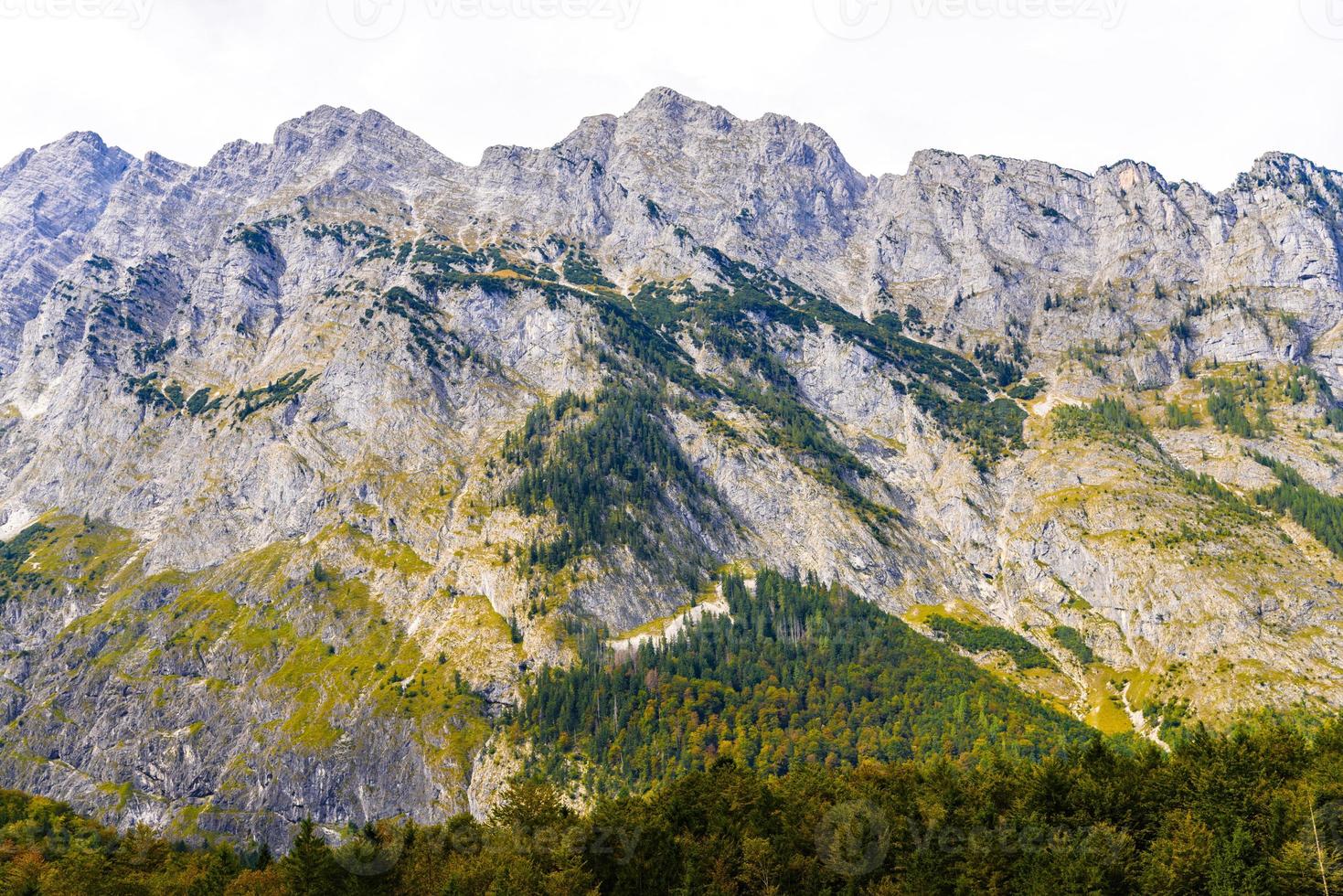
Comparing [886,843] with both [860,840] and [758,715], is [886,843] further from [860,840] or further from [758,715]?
[758,715]

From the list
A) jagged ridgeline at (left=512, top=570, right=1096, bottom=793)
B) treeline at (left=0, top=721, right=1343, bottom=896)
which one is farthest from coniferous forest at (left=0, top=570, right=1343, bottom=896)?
jagged ridgeline at (left=512, top=570, right=1096, bottom=793)

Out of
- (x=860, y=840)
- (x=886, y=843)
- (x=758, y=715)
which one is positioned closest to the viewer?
(x=886, y=843)

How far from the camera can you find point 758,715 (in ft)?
582

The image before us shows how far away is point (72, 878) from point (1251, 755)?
339ft

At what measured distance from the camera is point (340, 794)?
7028 inches

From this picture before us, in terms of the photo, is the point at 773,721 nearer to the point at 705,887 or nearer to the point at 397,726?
the point at 397,726

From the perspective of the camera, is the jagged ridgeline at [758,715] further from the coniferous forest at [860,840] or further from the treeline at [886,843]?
the treeline at [886,843]

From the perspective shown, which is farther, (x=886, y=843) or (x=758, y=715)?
(x=758, y=715)

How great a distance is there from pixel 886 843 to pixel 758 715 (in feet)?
371

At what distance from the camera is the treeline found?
60438 mm

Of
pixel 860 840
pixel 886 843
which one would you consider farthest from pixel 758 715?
pixel 886 843

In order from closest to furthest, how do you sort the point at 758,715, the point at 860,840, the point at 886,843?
1. the point at 886,843
2. the point at 860,840
3. the point at 758,715

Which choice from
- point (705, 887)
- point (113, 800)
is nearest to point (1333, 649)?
point (705, 887)

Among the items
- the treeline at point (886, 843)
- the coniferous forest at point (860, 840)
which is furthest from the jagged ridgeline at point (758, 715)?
the treeline at point (886, 843)
